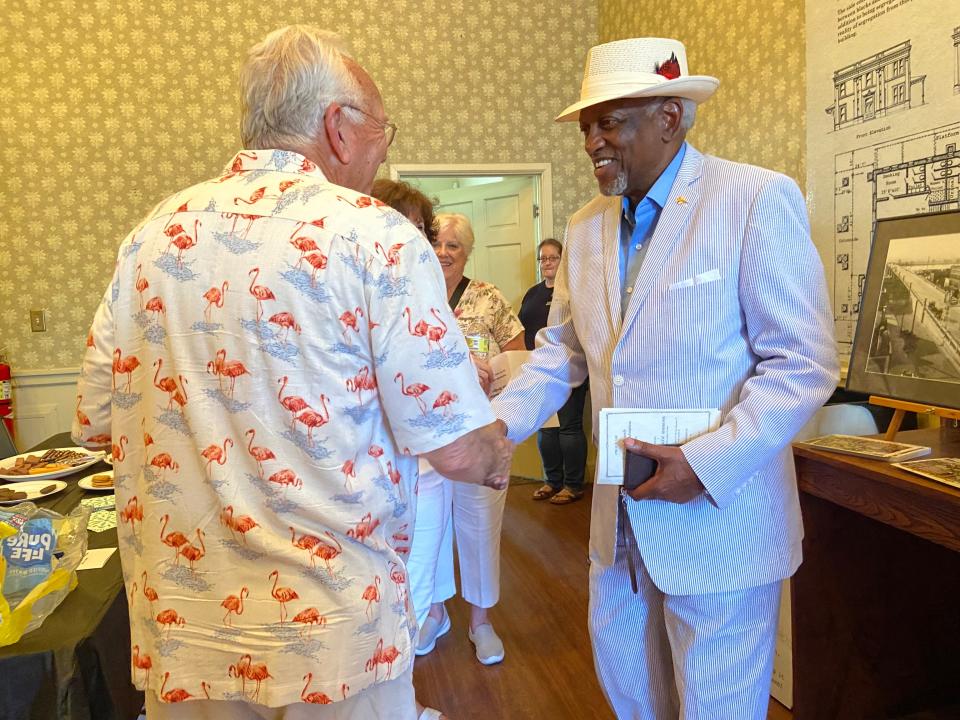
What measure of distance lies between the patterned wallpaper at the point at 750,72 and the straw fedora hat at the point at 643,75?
170 centimetres

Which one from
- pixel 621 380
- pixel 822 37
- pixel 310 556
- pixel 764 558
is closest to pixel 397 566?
pixel 310 556

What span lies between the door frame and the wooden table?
12.1 feet

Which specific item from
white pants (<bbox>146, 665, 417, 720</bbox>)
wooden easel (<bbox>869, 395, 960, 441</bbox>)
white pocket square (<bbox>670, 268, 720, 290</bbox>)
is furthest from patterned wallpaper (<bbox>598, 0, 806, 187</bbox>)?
white pants (<bbox>146, 665, 417, 720</bbox>)

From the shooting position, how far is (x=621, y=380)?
128 centimetres

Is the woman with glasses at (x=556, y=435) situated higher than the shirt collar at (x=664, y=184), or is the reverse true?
the shirt collar at (x=664, y=184)

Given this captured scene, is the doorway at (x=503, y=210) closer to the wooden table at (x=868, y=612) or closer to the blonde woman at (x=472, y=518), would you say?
the blonde woman at (x=472, y=518)

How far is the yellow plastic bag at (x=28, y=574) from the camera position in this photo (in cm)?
118

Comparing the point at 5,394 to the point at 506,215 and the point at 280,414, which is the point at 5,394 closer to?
the point at 506,215

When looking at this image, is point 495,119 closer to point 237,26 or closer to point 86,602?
point 237,26

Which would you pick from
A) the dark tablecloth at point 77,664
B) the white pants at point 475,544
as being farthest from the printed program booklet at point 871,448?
the dark tablecloth at point 77,664

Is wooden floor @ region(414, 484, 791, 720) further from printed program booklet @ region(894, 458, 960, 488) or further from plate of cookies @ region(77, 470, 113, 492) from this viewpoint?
plate of cookies @ region(77, 470, 113, 492)

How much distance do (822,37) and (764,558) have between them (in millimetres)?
2197

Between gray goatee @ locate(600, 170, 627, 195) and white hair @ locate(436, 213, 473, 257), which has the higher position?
white hair @ locate(436, 213, 473, 257)

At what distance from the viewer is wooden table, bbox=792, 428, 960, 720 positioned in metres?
1.68
